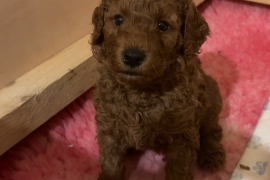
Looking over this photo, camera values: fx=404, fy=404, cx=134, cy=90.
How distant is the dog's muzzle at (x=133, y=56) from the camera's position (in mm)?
1324

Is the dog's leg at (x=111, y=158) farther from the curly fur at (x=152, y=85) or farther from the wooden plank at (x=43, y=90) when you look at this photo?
the wooden plank at (x=43, y=90)

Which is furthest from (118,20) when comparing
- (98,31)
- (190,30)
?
(190,30)

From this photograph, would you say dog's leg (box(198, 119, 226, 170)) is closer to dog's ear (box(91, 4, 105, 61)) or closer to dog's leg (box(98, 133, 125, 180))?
dog's leg (box(98, 133, 125, 180))

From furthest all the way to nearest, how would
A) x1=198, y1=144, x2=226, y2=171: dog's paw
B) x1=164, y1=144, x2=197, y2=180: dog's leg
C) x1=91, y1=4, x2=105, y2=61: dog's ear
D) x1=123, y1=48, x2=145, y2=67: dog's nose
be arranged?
1. x1=198, y1=144, x2=226, y2=171: dog's paw
2. x1=164, y1=144, x2=197, y2=180: dog's leg
3. x1=91, y1=4, x2=105, y2=61: dog's ear
4. x1=123, y1=48, x2=145, y2=67: dog's nose

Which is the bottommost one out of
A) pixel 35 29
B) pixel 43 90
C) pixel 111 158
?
pixel 111 158

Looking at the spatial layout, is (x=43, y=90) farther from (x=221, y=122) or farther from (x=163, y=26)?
(x=221, y=122)

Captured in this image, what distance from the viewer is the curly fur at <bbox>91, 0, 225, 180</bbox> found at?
1396 mm

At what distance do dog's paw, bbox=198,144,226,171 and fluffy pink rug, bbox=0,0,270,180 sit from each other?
0.13 feet

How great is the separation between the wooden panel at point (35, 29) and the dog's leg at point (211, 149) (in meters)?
0.83

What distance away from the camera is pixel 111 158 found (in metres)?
1.79

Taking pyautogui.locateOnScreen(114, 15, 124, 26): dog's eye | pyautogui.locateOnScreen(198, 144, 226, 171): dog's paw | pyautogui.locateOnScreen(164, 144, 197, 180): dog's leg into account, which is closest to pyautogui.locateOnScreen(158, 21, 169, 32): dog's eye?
pyautogui.locateOnScreen(114, 15, 124, 26): dog's eye

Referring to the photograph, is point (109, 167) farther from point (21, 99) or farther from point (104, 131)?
point (21, 99)

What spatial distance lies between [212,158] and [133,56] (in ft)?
2.92

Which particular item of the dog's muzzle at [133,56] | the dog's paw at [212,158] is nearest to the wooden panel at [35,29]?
the dog's muzzle at [133,56]
